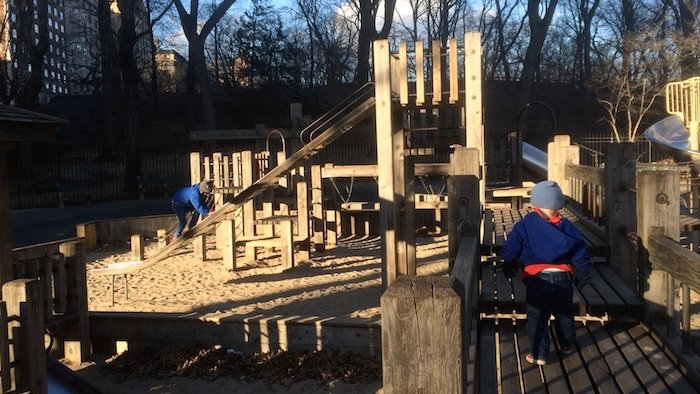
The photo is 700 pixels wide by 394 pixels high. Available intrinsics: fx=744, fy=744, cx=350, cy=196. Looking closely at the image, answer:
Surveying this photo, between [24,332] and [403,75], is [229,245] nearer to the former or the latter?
[403,75]

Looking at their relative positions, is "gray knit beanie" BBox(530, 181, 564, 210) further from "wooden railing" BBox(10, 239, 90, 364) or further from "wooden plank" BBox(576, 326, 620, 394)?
"wooden railing" BBox(10, 239, 90, 364)

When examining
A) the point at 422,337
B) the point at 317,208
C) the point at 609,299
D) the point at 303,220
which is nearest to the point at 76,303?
the point at 609,299

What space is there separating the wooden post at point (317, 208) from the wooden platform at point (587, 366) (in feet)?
36.2

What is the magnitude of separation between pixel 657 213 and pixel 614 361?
1.03 m

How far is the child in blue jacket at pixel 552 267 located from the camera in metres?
4.36

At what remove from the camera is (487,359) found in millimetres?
4164

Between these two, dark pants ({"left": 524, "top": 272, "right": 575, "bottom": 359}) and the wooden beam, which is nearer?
dark pants ({"left": 524, "top": 272, "right": 575, "bottom": 359})

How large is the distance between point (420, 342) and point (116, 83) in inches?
1319

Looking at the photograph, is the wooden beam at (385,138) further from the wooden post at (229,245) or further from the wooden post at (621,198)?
the wooden post at (229,245)

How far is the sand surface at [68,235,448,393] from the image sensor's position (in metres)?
7.60

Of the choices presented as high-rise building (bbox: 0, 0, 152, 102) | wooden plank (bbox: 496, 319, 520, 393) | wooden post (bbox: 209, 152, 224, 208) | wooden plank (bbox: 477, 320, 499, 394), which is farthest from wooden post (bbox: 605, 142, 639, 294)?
high-rise building (bbox: 0, 0, 152, 102)

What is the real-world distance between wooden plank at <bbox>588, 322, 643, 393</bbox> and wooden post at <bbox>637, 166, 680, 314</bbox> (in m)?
0.36

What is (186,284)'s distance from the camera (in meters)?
12.6

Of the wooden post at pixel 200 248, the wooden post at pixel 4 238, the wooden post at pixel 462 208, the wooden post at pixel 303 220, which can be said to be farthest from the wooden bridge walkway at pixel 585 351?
the wooden post at pixel 200 248
